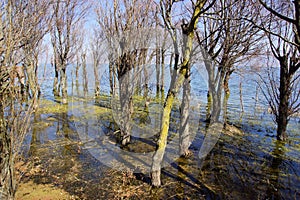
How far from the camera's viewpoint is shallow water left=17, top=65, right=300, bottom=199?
4879 mm

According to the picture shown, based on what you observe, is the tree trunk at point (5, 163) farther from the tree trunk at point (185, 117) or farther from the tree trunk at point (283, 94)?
the tree trunk at point (283, 94)

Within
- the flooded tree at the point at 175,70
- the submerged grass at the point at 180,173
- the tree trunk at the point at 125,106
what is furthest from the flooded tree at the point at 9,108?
the tree trunk at the point at 125,106

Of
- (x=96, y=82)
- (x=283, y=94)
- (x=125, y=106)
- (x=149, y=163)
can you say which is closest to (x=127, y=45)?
(x=125, y=106)

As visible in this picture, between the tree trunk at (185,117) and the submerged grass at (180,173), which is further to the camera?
the tree trunk at (185,117)

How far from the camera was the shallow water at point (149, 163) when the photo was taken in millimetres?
4879

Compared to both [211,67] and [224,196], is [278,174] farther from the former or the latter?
[211,67]

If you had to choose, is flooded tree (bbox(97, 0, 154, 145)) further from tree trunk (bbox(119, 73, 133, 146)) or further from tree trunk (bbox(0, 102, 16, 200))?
tree trunk (bbox(0, 102, 16, 200))

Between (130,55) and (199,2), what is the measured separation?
10.3ft

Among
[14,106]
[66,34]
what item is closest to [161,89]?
[66,34]

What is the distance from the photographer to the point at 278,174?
584 cm

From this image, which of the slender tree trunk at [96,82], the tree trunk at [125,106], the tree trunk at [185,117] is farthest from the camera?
the slender tree trunk at [96,82]

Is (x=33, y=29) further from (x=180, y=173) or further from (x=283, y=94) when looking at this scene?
(x=283, y=94)


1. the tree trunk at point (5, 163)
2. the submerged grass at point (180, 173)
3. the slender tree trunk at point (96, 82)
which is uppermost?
the slender tree trunk at point (96, 82)

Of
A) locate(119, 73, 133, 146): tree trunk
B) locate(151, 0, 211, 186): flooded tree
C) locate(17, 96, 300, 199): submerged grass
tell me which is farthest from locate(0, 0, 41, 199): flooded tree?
locate(119, 73, 133, 146): tree trunk
